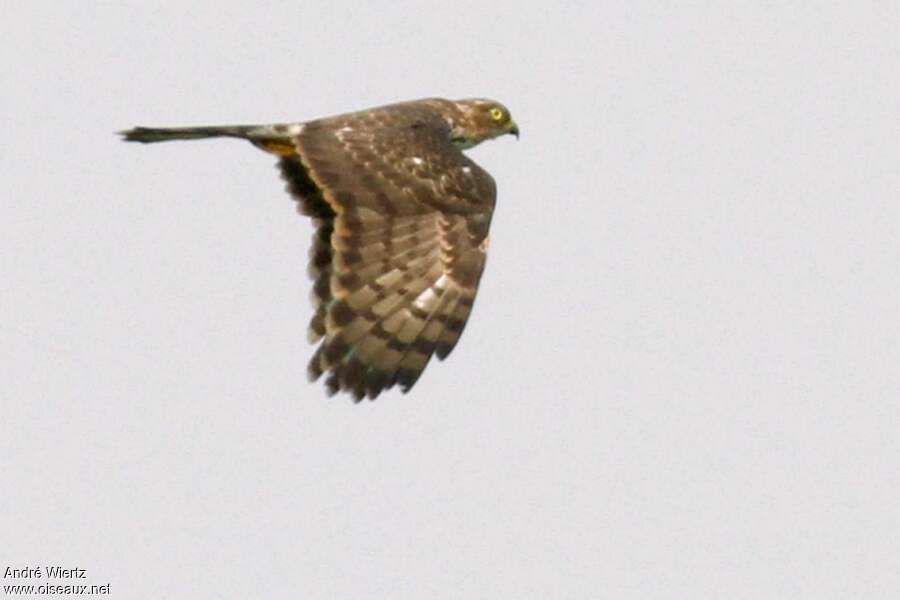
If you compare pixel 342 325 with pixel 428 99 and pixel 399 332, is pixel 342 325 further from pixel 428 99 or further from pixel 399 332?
pixel 428 99

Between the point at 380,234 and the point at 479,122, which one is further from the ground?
the point at 479,122

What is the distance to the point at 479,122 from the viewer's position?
16172 millimetres

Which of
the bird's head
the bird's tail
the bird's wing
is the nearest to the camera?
the bird's wing

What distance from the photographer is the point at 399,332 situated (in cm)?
1272

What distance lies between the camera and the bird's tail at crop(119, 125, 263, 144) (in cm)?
1406

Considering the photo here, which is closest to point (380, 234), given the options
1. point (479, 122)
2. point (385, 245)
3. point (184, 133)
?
point (385, 245)

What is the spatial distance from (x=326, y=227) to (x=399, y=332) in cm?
89

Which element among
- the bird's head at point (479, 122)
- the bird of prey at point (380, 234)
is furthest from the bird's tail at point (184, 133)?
the bird's head at point (479, 122)

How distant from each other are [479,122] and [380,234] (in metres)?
3.32

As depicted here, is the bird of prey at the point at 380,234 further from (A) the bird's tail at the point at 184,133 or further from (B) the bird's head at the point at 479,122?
(B) the bird's head at the point at 479,122

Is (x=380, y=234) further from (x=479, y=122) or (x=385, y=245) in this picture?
(x=479, y=122)

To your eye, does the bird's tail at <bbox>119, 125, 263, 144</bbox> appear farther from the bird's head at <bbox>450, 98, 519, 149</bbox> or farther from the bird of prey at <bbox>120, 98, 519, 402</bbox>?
the bird's head at <bbox>450, 98, 519, 149</bbox>

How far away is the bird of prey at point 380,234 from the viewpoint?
12648 millimetres

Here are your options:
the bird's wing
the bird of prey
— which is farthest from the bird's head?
the bird's wing
